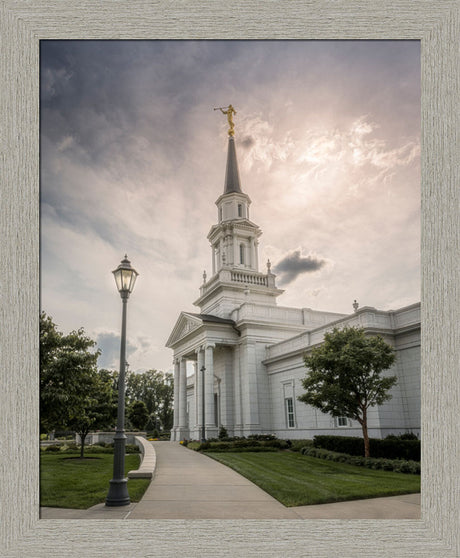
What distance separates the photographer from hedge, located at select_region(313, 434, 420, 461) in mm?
13180

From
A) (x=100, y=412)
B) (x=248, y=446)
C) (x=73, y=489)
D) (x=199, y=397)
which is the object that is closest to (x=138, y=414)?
(x=199, y=397)

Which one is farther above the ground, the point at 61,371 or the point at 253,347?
the point at 61,371

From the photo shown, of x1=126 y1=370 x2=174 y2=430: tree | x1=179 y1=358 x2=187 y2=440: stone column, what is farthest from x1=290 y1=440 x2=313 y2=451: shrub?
x1=126 y1=370 x2=174 y2=430: tree

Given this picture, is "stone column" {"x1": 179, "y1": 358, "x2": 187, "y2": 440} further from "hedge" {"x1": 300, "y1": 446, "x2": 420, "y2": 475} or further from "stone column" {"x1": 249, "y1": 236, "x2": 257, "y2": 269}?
"hedge" {"x1": 300, "y1": 446, "x2": 420, "y2": 475}

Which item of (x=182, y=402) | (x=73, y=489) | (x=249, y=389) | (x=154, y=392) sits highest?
(x=73, y=489)

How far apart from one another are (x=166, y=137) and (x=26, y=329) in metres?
4.05

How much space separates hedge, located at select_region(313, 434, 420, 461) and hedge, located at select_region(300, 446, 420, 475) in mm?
437

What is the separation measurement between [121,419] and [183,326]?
79.7ft

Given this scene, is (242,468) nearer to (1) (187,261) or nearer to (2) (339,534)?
(1) (187,261)

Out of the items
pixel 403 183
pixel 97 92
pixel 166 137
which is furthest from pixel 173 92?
pixel 403 183

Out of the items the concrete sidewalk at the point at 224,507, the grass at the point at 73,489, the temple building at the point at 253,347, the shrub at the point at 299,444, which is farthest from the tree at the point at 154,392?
the concrete sidewalk at the point at 224,507

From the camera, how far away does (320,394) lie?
1529 cm

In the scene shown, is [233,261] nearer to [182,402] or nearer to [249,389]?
[249,389]

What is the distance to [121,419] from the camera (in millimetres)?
7863
